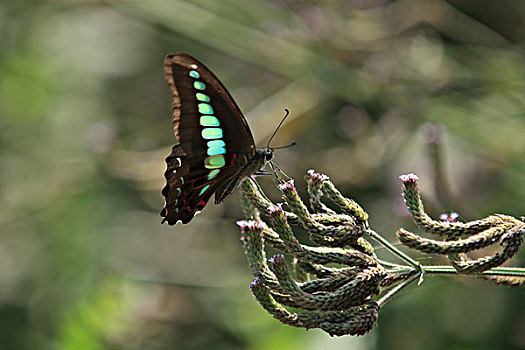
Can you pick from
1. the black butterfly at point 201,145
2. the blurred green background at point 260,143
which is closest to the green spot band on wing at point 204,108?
the black butterfly at point 201,145

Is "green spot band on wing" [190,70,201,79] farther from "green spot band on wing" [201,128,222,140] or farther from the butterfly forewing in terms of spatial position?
"green spot band on wing" [201,128,222,140]

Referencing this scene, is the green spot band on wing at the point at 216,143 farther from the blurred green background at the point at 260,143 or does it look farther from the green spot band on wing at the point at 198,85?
the blurred green background at the point at 260,143

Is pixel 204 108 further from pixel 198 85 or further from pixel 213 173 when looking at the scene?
pixel 213 173

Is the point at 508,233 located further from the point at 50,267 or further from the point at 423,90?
the point at 50,267

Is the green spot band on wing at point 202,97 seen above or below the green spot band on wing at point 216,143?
above

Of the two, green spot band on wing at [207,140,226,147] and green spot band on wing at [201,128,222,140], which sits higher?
green spot band on wing at [201,128,222,140]

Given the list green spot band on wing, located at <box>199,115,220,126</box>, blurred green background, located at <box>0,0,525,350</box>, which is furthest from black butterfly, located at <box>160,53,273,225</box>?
blurred green background, located at <box>0,0,525,350</box>

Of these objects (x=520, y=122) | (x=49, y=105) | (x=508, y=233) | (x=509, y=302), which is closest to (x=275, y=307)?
(x=508, y=233)

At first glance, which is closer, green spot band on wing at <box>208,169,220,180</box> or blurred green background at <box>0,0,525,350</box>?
green spot band on wing at <box>208,169,220,180</box>
